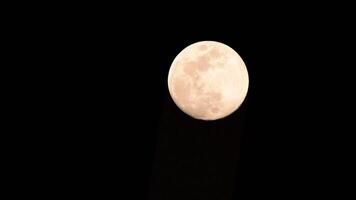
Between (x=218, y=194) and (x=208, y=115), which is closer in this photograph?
(x=208, y=115)

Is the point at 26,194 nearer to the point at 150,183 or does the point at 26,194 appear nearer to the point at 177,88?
the point at 150,183

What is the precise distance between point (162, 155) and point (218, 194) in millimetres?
364

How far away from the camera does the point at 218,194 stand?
1960 millimetres

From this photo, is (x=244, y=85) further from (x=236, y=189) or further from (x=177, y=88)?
(x=236, y=189)

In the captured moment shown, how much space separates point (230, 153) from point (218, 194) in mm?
232

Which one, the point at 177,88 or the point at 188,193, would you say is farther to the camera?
the point at 188,193

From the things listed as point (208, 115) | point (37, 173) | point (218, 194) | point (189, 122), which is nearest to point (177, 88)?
point (208, 115)

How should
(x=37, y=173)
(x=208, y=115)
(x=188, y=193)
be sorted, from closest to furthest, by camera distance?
(x=208, y=115) < (x=188, y=193) < (x=37, y=173)

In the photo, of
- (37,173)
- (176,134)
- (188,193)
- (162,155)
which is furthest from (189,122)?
(37,173)

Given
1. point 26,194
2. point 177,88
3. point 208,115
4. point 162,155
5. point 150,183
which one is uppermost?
point 177,88

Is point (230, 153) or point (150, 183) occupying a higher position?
point (230, 153)

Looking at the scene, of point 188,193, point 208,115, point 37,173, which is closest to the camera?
point 208,115

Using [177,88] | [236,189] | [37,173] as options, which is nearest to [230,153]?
[236,189]

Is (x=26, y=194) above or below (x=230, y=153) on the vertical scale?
below
